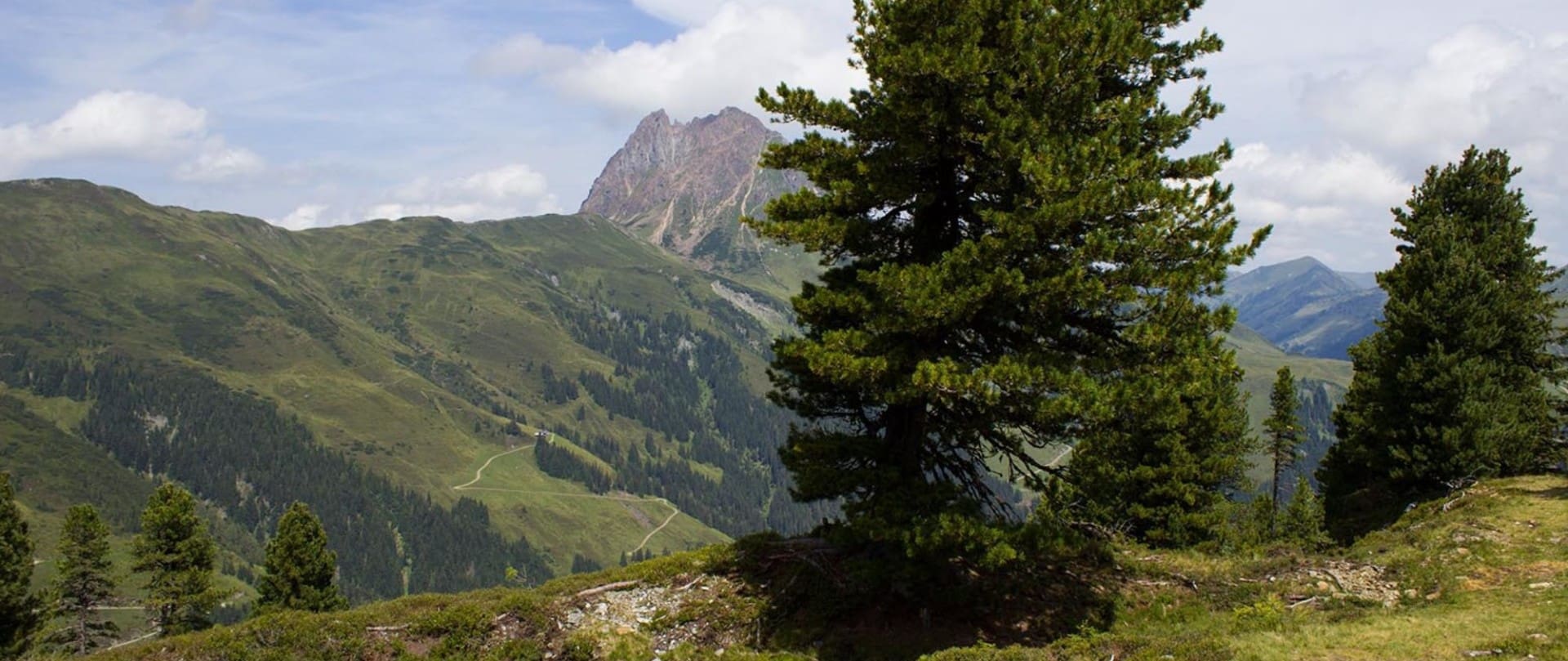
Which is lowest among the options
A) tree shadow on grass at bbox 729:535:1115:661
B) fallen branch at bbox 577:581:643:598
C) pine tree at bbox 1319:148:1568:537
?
tree shadow on grass at bbox 729:535:1115:661

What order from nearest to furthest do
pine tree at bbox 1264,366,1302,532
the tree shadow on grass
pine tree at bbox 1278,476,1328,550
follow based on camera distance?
the tree shadow on grass < pine tree at bbox 1278,476,1328,550 < pine tree at bbox 1264,366,1302,532

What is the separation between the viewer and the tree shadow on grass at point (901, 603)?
56.4ft

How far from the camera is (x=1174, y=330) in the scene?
52.6ft

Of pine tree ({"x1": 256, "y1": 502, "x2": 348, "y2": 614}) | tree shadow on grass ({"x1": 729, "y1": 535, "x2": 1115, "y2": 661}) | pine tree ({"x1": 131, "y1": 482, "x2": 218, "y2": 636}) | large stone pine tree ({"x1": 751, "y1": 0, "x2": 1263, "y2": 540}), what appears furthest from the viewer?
pine tree ({"x1": 256, "y1": 502, "x2": 348, "y2": 614})

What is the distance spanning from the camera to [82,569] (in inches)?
1905

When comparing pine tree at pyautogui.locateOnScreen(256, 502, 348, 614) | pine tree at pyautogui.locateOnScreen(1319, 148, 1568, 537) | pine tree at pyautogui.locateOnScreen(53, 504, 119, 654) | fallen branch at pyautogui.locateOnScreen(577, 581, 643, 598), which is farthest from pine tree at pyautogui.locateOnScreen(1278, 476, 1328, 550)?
pine tree at pyautogui.locateOnScreen(53, 504, 119, 654)

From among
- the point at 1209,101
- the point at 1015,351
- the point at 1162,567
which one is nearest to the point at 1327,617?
the point at 1162,567

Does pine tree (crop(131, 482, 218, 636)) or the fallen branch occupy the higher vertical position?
the fallen branch

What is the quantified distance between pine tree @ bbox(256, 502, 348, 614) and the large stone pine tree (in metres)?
46.6

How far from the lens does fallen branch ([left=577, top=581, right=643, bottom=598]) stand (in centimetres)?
1831

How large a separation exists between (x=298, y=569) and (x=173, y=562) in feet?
21.5

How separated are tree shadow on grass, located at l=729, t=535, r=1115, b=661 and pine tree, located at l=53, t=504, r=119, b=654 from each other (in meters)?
48.8

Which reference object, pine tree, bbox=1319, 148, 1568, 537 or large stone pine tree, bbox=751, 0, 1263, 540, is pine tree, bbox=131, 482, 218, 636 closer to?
large stone pine tree, bbox=751, 0, 1263, 540

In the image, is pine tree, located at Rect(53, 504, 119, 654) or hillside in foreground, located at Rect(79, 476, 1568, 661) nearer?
hillside in foreground, located at Rect(79, 476, 1568, 661)
